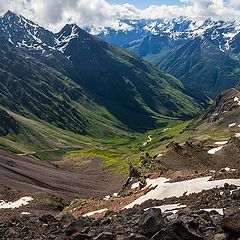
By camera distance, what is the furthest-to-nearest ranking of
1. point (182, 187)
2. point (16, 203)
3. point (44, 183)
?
point (44, 183) < point (16, 203) < point (182, 187)

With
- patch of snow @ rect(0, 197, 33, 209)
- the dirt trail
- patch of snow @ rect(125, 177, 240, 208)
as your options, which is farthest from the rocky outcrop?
the dirt trail

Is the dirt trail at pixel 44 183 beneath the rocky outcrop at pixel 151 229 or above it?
beneath

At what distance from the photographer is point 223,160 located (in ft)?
343

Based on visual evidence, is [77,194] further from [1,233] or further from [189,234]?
[189,234]

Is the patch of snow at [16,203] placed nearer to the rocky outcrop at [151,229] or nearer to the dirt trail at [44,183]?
the dirt trail at [44,183]

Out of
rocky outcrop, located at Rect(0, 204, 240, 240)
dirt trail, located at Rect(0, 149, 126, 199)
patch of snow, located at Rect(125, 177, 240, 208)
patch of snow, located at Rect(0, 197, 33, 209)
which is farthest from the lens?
dirt trail, located at Rect(0, 149, 126, 199)

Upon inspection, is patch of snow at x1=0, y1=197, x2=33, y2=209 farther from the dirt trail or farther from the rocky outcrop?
the rocky outcrop

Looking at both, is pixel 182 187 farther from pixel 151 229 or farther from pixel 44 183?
pixel 44 183

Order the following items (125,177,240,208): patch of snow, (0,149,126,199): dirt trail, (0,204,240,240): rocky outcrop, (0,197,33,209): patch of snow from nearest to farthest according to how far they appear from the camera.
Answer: (0,204,240,240): rocky outcrop
(125,177,240,208): patch of snow
(0,197,33,209): patch of snow
(0,149,126,199): dirt trail

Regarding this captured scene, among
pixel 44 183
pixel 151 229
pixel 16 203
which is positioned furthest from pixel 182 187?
pixel 44 183

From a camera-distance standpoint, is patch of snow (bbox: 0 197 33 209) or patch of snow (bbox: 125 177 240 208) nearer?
patch of snow (bbox: 125 177 240 208)

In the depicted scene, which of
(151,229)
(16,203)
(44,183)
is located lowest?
(44,183)

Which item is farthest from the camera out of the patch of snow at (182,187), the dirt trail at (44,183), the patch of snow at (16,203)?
the dirt trail at (44,183)

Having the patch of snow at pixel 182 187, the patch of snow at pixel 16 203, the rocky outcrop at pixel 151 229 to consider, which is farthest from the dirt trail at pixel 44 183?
the rocky outcrop at pixel 151 229
